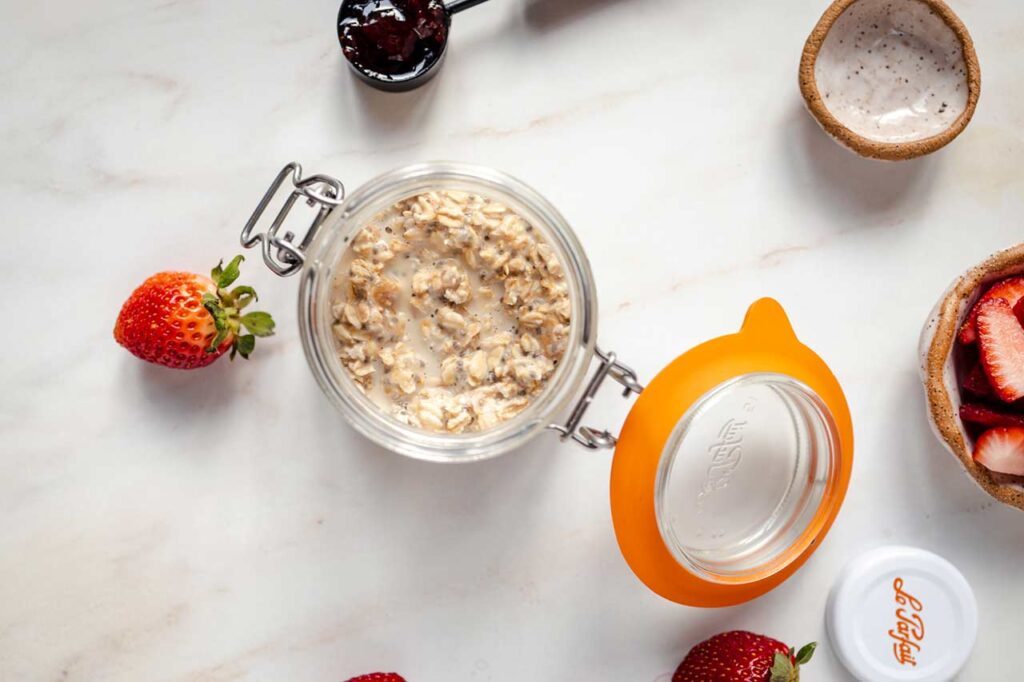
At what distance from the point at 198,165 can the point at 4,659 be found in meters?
0.66

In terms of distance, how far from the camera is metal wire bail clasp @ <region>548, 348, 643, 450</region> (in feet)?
3.31

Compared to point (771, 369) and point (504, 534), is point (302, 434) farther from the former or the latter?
point (771, 369)

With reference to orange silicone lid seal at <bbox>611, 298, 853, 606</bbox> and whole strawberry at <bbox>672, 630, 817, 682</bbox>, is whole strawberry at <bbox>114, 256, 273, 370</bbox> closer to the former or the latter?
orange silicone lid seal at <bbox>611, 298, 853, 606</bbox>

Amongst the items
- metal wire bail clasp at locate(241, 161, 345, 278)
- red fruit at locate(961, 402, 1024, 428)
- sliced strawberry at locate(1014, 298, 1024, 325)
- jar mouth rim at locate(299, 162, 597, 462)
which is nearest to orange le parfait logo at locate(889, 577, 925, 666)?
red fruit at locate(961, 402, 1024, 428)

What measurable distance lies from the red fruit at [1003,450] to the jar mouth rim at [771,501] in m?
0.19

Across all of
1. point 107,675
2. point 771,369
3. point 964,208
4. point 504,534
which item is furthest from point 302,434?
point 964,208

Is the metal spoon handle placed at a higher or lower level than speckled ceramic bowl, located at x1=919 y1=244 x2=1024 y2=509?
higher

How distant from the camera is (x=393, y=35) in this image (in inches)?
42.4

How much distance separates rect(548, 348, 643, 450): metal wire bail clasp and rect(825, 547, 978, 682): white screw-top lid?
0.39 meters

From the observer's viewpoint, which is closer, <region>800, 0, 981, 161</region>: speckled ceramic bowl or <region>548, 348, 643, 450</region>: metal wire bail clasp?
<region>548, 348, 643, 450</region>: metal wire bail clasp

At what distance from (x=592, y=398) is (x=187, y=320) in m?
0.47

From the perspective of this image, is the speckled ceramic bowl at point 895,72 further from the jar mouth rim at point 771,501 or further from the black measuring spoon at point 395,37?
the black measuring spoon at point 395,37

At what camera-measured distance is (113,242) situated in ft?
3.76

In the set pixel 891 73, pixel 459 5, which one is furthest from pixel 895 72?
pixel 459 5
